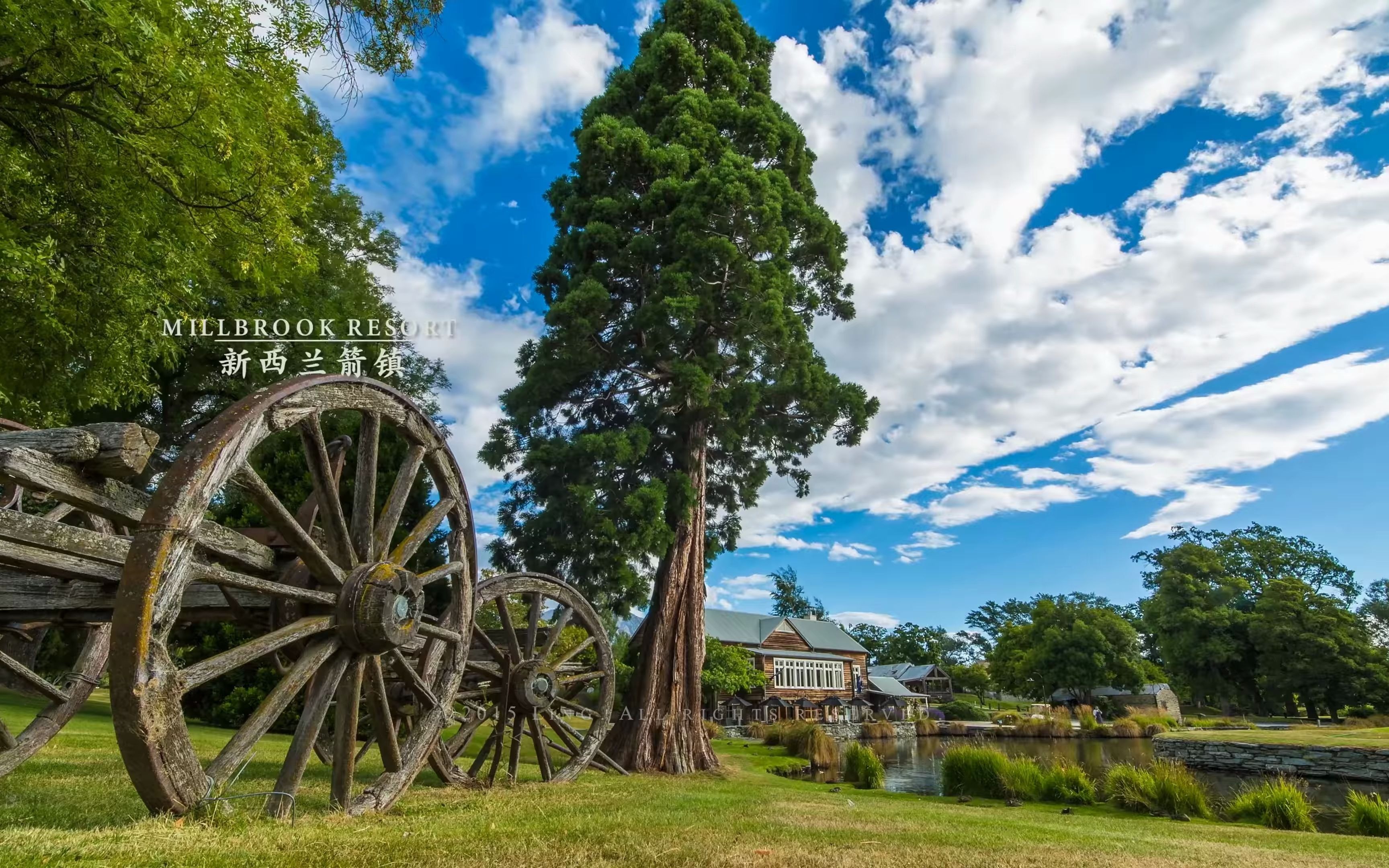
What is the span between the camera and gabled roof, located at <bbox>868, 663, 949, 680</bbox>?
63.0 m

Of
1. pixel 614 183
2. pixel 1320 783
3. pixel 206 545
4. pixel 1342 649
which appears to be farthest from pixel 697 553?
pixel 1342 649

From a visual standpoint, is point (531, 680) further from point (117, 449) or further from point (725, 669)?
point (725, 669)

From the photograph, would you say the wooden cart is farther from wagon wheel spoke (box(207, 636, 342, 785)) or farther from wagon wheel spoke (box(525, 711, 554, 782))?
wagon wheel spoke (box(525, 711, 554, 782))

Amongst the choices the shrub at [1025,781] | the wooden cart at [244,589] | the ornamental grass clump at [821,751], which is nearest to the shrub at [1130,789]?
the shrub at [1025,781]

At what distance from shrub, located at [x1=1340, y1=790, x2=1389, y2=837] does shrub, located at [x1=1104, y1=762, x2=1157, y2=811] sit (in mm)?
2502

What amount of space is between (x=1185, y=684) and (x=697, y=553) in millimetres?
49517

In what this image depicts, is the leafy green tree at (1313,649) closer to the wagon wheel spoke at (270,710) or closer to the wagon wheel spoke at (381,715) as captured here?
the wagon wheel spoke at (381,715)

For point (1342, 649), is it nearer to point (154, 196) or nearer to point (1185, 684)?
point (1185, 684)

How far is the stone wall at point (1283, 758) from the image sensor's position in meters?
19.3

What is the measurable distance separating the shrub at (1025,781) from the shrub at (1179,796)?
1.84 m

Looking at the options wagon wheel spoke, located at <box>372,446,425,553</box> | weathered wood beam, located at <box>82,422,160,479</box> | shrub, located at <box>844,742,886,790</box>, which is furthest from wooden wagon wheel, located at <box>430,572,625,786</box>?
shrub, located at <box>844,742,886,790</box>

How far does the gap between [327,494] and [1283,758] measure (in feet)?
90.0

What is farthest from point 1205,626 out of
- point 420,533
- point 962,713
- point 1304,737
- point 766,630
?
point 420,533

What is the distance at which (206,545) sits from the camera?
402 cm
